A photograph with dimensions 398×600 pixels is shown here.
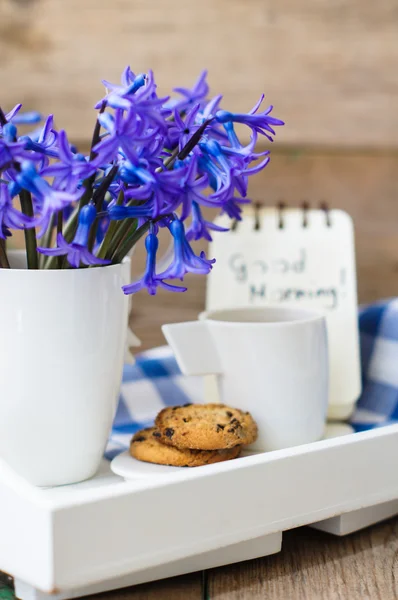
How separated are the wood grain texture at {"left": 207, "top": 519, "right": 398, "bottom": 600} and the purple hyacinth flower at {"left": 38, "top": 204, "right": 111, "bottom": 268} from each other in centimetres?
24

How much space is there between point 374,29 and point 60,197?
758mm

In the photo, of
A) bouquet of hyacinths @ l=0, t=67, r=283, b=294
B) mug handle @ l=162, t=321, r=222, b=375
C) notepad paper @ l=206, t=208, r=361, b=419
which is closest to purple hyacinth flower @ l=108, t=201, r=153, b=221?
bouquet of hyacinths @ l=0, t=67, r=283, b=294

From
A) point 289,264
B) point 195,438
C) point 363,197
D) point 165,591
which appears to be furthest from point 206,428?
point 363,197

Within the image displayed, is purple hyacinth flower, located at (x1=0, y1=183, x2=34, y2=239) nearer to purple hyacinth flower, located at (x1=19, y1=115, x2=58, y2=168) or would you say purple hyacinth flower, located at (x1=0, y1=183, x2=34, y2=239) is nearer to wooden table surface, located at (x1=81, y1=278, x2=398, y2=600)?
purple hyacinth flower, located at (x1=19, y1=115, x2=58, y2=168)

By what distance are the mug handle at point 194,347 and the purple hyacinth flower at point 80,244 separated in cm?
15

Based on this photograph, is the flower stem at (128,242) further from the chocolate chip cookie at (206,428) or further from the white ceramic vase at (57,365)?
the chocolate chip cookie at (206,428)

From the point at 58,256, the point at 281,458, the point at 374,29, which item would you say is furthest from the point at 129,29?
the point at 281,458

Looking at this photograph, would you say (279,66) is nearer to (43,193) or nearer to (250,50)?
(250,50)

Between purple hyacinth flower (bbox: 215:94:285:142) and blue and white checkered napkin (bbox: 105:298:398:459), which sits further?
blue and white checkered napkin (bbox: 105:298:398:459)

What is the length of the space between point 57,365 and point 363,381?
17.6 inches

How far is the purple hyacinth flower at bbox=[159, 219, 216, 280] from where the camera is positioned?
1.70 feet

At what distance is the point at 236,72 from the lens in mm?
1081

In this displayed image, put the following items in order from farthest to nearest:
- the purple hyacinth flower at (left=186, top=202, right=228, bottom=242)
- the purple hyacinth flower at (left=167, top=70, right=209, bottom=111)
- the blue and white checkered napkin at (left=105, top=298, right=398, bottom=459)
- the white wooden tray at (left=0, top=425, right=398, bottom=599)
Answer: the blue and white checkered napkin at (left=105, top=298, right=398, bottom=459), the purple hyacinth flower at (left=167, top=70, right=209, bottom=111), the purple hyacinth flower at (left=186, top=202, right=228, bottom=242), the white wooden tray at (left=0, top=425, right=398, bottom=599)

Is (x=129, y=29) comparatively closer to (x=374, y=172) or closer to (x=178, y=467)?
(x=374, y=172)
